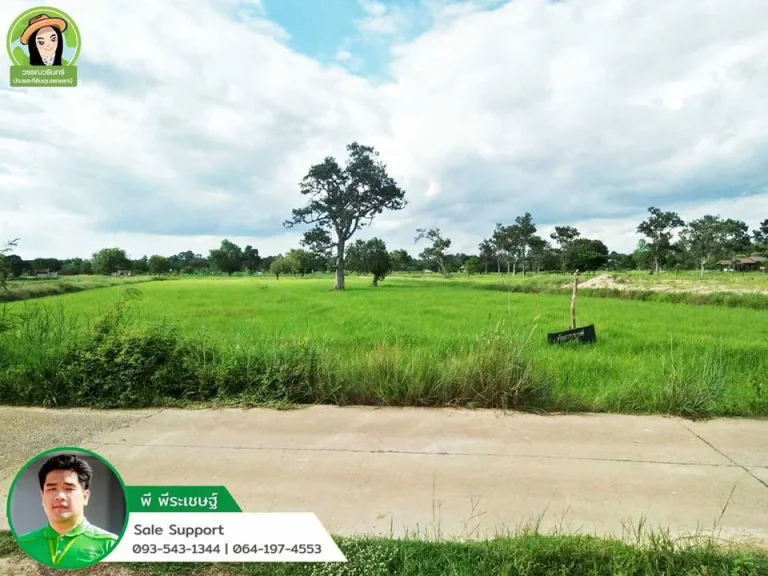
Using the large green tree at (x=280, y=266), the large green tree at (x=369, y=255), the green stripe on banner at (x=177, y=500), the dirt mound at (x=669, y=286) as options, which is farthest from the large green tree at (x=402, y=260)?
the green stripe on banner at (x=177, y=500)

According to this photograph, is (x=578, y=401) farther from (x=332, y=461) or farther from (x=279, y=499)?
(x=279, y=499)

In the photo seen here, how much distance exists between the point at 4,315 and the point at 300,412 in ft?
14.6

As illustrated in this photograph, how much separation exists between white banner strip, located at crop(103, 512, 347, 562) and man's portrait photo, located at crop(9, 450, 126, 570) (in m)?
0.10

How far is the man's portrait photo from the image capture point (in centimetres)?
189

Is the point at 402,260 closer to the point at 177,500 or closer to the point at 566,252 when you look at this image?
the point at 566,252

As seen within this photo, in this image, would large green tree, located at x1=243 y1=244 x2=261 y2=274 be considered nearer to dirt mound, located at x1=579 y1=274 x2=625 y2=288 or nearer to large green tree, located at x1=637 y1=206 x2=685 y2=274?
dirt mound, located at x1=579 y1=274 x2=625 y2=288

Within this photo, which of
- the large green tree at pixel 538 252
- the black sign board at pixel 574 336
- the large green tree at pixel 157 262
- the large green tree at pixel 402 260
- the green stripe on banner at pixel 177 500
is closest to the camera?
the green stripe on banner at pixel 177 500

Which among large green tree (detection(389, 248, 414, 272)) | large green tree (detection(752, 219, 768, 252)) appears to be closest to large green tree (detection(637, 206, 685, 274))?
large green tree (detection(752, 219, 768, 252))

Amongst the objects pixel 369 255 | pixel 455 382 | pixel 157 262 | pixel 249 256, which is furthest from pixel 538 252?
pixel 455 382

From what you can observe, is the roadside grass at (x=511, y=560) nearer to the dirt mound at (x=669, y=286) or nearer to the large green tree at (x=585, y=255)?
the dirt mound at (x=669, y=286)

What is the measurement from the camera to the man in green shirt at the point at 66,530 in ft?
6.20

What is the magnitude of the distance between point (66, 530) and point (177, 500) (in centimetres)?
45

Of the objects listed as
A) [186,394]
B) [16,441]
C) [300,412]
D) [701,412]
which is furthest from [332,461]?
[701,412]

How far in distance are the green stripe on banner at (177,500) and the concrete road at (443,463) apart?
1.27 feet
